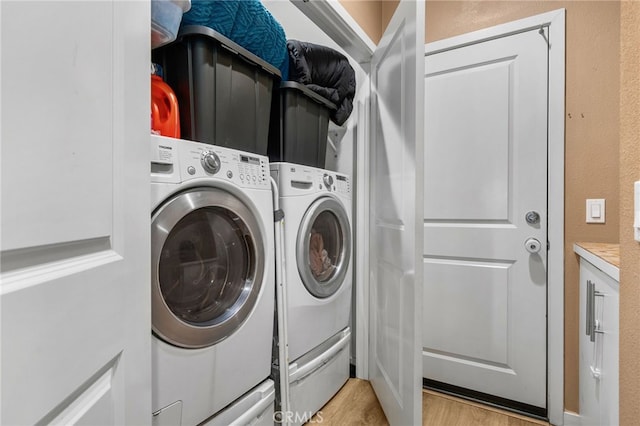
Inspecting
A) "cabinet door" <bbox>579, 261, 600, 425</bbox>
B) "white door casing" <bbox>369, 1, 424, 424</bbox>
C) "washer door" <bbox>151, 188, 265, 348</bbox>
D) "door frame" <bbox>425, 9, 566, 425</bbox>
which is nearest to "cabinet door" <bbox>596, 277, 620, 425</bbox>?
"cabinet door" <bbox>579, 261, 600, 425</bbox>

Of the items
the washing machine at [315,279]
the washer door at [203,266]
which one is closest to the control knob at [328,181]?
the washing machine at [315,279]

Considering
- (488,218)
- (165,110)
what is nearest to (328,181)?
(165,110)

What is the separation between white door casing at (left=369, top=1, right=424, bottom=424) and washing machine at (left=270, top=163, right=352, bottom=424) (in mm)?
188

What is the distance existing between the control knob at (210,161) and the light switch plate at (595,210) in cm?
172

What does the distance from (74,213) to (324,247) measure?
131cm

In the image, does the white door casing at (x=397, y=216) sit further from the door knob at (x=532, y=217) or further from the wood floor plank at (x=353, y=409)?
the door knob at (x=532, y=217)

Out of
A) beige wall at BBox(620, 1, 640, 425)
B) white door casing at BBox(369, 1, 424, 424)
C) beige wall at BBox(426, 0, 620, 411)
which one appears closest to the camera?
beige wall at BBox(620, 1, 640, 425)

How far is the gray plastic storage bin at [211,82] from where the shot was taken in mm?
1012

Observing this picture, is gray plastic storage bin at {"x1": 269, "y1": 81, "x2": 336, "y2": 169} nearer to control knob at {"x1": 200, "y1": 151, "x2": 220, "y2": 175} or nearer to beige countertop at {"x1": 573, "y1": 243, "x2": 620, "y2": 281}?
control knob at {"x1": 200, "y1": 151, "x2": 220, "y2": 175}

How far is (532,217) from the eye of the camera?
62.5 inches

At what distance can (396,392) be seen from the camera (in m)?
1.36

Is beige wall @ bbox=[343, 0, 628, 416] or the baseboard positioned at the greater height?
beige wall @ bbox=[343, 0, 628, 416]

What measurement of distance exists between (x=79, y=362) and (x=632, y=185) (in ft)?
3.46

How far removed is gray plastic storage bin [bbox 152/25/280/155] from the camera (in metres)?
1.01
